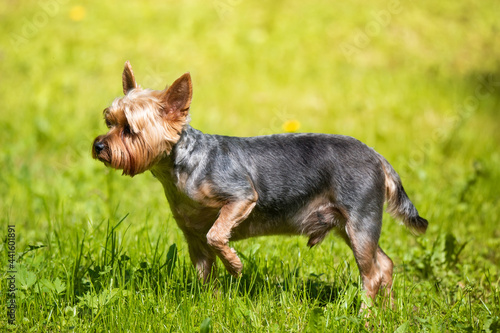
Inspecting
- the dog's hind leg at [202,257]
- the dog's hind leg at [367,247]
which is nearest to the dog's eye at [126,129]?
the dog's hind leg at [202,257]

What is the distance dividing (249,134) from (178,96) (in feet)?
15.3

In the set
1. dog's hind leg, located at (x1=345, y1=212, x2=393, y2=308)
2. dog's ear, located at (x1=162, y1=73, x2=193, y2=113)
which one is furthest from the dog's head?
dog's hind leg, located at (x1=345, y1=212, x2=393, y2=308)

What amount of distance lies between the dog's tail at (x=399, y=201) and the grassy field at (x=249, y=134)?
46 cm

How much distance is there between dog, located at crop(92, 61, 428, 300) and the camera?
3877mm

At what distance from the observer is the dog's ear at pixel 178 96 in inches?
151

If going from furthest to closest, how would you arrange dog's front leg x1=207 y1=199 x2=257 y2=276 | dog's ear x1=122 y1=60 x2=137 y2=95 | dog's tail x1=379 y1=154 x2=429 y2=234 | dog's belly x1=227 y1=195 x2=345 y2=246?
dog's tail x1=379 y1=154 x2=429 y2=234, dog's belly x1=227 y1=195 x2=345 y2=246, dog's ear x1=122 y1=60 x2=137 y2=95, dog's front leg x1=207 y1=199 x2=257 y2=276

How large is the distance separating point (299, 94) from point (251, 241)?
5047 mm

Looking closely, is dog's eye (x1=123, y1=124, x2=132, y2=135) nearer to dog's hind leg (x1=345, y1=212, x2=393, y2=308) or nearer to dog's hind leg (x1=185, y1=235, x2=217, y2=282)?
dog's hind leg (x1=185, y1=235, x2=217, y2=282)

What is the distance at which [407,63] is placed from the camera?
11.0m

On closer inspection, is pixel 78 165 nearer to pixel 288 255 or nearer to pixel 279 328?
pixel 288 255

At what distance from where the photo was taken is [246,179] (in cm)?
408

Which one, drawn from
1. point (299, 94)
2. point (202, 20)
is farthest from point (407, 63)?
point (202, 20)

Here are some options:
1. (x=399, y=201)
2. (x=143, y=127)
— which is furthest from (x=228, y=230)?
(x=399, y=201)

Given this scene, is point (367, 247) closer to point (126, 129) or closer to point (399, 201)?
point (399, 201)
